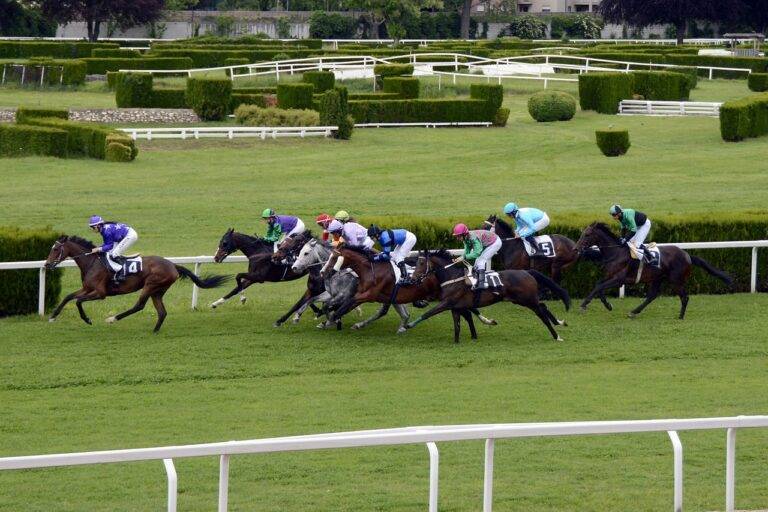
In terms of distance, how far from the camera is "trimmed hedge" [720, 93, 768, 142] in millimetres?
33862

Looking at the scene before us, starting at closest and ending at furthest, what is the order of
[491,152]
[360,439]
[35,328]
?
[360,439], [35,328], [491,152]

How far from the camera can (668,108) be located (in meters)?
40.3

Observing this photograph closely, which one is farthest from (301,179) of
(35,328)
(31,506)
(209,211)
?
(31,506)

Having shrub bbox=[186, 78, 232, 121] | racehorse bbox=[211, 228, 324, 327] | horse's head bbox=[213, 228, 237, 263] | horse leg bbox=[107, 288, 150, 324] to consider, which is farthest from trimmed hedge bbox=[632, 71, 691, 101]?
horse leg bbox=[107, 288, 150, 324]

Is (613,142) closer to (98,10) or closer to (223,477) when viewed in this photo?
(223,477)

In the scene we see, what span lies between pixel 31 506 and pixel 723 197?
19.2m

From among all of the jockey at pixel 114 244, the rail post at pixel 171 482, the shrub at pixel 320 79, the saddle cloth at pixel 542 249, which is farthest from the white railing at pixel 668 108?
the rail post at pixel 171 482

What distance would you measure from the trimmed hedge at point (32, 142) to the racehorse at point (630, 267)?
696 inches

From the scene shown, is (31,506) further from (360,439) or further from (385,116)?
(385,116)

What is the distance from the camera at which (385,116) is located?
38.6 meters

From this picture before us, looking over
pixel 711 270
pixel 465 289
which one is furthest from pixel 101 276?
pixel 711 270

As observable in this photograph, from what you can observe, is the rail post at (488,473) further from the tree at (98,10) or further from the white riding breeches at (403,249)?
the tree at (98,10)

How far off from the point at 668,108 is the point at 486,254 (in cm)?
2667

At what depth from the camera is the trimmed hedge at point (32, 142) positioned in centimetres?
3092
